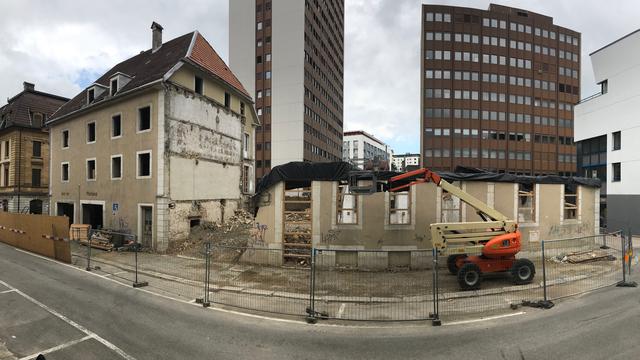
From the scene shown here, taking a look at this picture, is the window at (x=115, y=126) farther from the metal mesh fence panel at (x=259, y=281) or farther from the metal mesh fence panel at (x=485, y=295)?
the metal mesh fence panel at (x=485, y=295)

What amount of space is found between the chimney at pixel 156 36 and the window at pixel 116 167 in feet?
32.1

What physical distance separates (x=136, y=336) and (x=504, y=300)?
9738 mm

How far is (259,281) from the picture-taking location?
11.7 m

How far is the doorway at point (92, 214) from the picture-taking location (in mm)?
23547

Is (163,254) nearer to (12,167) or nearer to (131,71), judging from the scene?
(131,71)

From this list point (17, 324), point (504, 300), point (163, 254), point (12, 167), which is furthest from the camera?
point (12, 167)

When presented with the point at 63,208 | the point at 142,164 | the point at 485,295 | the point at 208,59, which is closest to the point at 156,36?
the point at 208,59

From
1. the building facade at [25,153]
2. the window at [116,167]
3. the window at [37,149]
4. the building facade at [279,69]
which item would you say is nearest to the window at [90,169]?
the window at [116,167]

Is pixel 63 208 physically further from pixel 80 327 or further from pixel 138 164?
pixel 80 327

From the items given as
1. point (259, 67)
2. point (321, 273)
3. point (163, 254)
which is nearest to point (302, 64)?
point (259, 67)

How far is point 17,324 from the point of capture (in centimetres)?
765

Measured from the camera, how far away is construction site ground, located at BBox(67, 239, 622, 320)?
29.2 feet

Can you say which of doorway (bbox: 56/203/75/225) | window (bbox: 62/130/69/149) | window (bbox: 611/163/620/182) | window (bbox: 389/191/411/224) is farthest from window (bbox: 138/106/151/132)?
window (bbox: 611/163/620/182)

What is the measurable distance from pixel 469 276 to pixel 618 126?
28154 mm
